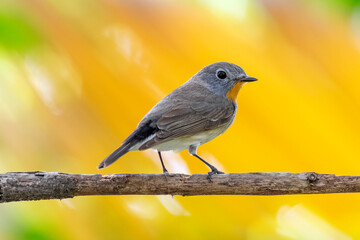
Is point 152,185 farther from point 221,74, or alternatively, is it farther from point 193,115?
point 221,74

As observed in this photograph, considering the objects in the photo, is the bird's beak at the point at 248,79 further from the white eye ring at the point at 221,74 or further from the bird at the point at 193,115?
the white eye ring at the point at 221,74

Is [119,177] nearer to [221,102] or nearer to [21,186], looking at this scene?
[21,186]

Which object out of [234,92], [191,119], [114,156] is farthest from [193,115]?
[114,156]

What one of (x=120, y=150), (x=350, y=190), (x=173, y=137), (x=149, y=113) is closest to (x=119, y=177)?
(x=120, y=150)

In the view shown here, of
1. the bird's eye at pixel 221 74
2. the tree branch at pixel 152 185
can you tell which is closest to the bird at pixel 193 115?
the bird's eye at pixel 221 74

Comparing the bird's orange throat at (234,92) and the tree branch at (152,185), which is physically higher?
the bird's orange throat at (234,92)
